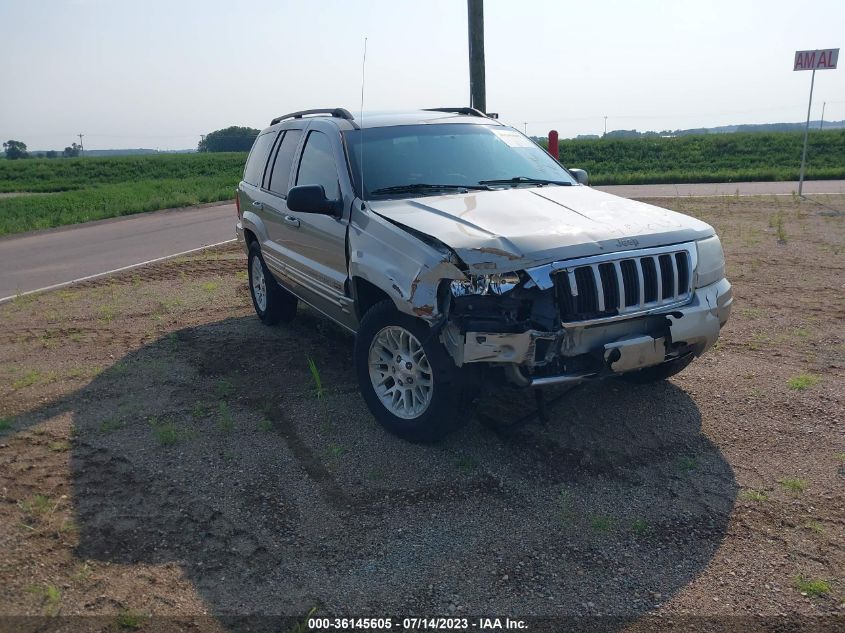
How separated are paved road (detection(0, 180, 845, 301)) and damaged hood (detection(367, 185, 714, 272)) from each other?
7328 mm

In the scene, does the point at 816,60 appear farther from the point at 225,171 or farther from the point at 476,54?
the point at 225,171

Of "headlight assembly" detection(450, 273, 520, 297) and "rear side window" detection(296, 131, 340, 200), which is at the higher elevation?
"rear side window" detection(296, 131, 340, 200)

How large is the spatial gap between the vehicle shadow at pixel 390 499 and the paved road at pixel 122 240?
247 inches

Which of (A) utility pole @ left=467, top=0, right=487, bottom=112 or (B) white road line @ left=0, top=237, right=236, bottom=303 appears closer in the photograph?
(B) white road line @ left=0, top=237, right=236, bottom=303

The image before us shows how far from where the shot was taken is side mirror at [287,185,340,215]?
5270 millimetres

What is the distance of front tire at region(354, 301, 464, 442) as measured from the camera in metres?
4.38

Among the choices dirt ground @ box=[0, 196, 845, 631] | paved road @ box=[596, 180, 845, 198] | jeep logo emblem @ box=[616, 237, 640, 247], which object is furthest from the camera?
paved road @ box=[596, 180, 845, 198]

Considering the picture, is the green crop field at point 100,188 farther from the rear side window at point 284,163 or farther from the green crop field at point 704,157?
the green crop field at point 704,157

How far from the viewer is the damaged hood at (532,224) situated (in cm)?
415

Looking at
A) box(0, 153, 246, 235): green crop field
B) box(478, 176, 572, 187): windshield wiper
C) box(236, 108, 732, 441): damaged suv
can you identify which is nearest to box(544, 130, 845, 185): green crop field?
box(0, 153, 246, 235): green crop field

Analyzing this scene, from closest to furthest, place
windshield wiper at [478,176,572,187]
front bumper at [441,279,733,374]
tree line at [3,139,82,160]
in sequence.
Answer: front bumper at [441,279,733,374] → windshield wiper at [478,176,572,187] → tree line at [3,139,82,160]

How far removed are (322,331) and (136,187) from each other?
80.7ft

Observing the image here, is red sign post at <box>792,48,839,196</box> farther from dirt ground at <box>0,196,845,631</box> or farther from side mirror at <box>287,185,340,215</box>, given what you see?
side mirror at <box>287,185,340,215</box>

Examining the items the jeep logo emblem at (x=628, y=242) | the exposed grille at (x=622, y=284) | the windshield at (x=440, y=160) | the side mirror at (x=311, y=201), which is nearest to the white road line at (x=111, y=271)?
the side mirror at (x=311, y=201)
